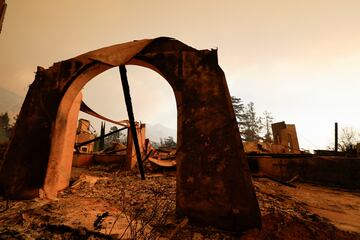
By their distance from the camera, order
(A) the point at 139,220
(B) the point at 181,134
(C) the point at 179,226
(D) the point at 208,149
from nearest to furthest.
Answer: (C) the point at 179,226 → (A) the point at 139,220 → (D) the point at 208,149 → (B) the point at 181,134

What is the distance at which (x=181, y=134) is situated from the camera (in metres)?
2.82

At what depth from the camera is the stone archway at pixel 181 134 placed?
2359mm

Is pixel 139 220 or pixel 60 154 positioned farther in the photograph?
pixel 60 154

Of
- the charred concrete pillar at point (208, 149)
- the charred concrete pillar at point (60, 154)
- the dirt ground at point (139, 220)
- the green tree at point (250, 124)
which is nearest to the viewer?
the dirt ground at point (139, 220)

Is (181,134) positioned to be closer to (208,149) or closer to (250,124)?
(208,149)

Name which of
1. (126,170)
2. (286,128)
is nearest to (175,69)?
(126,170)

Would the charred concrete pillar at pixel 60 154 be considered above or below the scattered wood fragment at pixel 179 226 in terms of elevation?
above

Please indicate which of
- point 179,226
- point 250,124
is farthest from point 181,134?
point 250,124

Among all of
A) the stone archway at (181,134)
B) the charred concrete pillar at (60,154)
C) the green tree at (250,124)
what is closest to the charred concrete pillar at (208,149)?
the stone archway at (181,134)

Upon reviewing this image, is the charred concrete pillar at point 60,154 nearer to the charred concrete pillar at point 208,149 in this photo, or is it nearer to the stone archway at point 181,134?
the stone archway at point 181,134

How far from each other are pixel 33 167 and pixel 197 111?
3.15 meters

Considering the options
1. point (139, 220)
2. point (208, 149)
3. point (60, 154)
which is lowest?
point (139, 220)

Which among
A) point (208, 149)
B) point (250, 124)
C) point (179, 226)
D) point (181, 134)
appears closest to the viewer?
point (179, 226)

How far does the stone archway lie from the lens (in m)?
2.36
